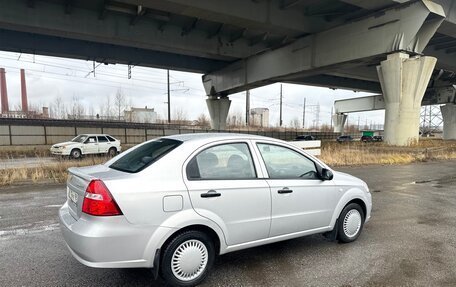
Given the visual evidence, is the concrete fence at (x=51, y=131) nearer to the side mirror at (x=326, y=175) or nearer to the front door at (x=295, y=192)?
the front door at (x=295, y=192)

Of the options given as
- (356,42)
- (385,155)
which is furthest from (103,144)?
(356,42)

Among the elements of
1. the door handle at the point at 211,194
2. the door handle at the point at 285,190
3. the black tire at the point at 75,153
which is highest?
the door handle at the point at 211,194

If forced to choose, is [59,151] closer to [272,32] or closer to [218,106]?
[272,32]

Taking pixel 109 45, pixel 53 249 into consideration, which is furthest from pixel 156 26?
pixel 53 249

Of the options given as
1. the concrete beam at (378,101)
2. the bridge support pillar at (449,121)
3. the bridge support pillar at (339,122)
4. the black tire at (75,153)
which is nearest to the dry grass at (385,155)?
the black tire at (75,153)

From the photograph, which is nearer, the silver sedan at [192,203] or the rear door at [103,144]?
the silver sedan at [192,203]

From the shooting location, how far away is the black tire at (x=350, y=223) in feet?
14.4

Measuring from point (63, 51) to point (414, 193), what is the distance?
26.0 m

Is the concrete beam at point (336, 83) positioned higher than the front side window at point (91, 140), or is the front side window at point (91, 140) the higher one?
the concrete beam at point (336, 83)

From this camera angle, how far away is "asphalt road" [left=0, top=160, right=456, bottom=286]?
132 inches

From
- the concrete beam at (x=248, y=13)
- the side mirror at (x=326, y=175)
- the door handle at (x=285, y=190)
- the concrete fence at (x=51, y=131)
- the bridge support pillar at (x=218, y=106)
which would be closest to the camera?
the door handle at (x=285, y=190)

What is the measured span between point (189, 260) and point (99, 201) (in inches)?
42.6

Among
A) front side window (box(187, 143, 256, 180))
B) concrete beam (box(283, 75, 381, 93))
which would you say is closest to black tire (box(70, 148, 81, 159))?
front side window (box(187, 143, 256, 180))

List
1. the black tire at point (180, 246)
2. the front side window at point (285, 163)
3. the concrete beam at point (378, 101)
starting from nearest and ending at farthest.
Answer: the black tire at point (180, 246) < the front side window at point (285, 163) < the concrete beam at point (378, 101)
